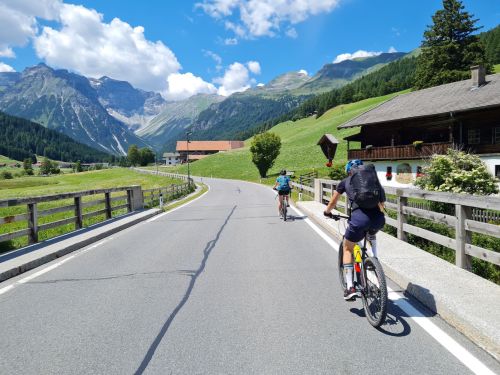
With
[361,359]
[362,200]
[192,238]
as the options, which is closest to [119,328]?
[361,359]

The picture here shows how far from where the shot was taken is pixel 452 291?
5246 mm

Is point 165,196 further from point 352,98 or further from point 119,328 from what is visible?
point 352,98

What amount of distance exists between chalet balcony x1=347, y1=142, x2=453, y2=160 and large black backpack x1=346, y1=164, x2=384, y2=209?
30.7 m

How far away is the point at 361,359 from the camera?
372cm

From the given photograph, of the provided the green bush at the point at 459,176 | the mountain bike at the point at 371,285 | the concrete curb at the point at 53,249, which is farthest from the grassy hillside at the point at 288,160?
the mountain bike at the point at 371,285

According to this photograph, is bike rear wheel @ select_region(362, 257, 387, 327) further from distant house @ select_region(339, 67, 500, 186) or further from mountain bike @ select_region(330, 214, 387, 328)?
distant house @ select_region(339, 67, 500, 186)

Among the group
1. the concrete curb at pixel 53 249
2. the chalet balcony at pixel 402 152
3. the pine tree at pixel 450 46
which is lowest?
the concrete curb at pixel 53 249

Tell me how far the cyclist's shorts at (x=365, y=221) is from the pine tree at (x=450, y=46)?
2260 inches

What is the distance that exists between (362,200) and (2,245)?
960cm

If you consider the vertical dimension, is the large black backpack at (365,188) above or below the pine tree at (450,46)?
below

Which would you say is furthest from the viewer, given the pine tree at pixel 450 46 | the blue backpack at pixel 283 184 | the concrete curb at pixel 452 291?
the pine tree at pixel 450 46

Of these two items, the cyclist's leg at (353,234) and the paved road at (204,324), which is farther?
the cyclist's leg at (353,234)

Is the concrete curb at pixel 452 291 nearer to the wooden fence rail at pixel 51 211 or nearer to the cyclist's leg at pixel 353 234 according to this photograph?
the cyclist's leg at pixel 353 234

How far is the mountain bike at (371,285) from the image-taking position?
434cm
